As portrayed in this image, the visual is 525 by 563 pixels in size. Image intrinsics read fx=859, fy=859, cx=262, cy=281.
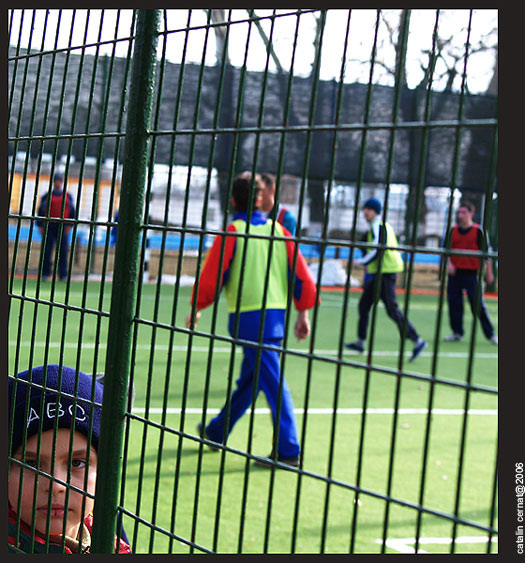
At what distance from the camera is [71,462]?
2.49 meters

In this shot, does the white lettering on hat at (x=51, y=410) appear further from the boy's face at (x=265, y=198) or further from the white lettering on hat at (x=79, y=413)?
the boy's face at (x=265, y=198)

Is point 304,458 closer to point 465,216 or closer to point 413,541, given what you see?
point 413,541

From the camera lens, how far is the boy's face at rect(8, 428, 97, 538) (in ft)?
8.45

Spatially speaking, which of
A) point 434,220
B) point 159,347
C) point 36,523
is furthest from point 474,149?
point 36,523

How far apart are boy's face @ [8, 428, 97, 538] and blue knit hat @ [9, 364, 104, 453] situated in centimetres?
4

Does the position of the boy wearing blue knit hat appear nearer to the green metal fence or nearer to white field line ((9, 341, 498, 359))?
the green metal fence

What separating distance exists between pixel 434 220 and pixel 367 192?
1.92m

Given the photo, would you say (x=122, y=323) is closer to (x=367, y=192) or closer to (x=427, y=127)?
(x=427, y=127)

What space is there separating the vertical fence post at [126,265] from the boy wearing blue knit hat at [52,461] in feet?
0.42

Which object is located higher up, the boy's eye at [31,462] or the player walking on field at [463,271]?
the player walking on field at [463,271]

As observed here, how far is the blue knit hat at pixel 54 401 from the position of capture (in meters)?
2.53

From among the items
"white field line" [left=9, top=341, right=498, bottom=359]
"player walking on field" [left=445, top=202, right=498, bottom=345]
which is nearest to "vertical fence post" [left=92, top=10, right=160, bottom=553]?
"white field line" [left=9, top=341, right=498, bottom=359]

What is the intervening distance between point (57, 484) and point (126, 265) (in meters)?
0.78

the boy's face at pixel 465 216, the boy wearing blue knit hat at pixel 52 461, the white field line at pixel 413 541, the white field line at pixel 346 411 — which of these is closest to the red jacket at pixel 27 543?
the boy wearing blue knit hat at pixel 52 461
